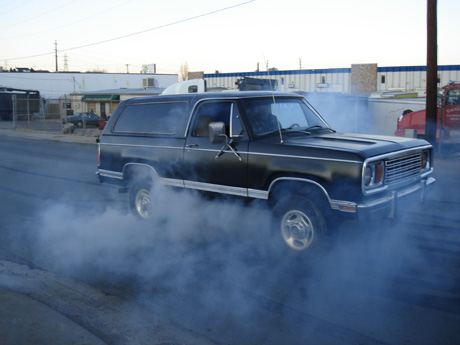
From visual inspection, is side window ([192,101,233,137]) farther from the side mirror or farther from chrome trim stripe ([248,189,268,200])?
chrome trim stripe ([248,189,268,200])

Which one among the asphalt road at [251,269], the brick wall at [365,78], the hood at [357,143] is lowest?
the asphalt road at [251,269]

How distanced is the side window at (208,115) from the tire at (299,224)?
4.44 ft

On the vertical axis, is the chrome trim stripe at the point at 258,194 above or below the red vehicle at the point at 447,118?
below

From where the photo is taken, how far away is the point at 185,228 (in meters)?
→ 6.37

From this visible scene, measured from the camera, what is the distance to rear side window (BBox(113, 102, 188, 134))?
6.33 metres

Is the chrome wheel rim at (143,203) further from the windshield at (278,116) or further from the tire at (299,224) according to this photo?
the tire at (299,224)

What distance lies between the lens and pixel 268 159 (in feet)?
17.0

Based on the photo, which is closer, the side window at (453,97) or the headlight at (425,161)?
the headlight at (425,161)

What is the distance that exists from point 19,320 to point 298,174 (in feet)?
9.91

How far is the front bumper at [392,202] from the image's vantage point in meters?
4.55

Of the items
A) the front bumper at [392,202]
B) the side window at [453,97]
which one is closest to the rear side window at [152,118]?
the front bumper at [392,202]

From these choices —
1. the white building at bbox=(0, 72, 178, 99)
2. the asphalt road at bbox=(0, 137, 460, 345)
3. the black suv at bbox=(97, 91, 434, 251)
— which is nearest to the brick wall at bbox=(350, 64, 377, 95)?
the asphalt road at bbox=(0, 137, 460, 345)

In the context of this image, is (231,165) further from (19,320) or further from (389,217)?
(19,320)

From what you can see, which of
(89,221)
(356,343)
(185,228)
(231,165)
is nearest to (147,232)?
(185,228)
